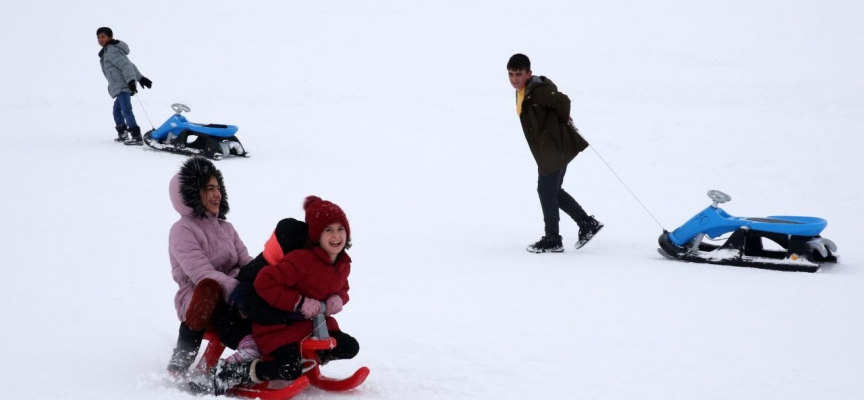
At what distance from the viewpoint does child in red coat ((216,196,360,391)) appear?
3543 mm

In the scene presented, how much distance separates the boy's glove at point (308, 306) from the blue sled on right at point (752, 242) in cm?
397

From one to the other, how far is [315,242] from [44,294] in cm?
247

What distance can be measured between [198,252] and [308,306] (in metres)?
0.65

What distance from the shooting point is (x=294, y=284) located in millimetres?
3582

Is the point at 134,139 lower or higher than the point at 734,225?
higher

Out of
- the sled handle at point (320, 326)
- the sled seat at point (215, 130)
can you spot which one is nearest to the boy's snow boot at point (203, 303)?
the sled handle at point (320, 326)

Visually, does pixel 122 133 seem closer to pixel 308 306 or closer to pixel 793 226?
pixel 793 226

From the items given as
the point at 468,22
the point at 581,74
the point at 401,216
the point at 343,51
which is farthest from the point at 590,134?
the point at 468,22

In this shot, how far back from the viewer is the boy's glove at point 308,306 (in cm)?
357

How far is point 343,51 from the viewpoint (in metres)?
23.4

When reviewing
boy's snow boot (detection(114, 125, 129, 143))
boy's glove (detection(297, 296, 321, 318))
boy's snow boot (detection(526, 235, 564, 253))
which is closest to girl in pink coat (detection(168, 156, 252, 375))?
boy's glove (detection(297, 296, 321, 318))

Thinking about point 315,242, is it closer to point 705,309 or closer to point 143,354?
point 143,354

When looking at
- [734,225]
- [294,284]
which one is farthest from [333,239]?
[734,225]

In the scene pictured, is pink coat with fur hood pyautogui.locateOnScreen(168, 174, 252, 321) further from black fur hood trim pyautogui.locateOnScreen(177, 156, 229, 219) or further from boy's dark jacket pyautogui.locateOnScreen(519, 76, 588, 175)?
boy's dark jacket pyautogui.locateOnScreen(519, 76, 588, 175)
